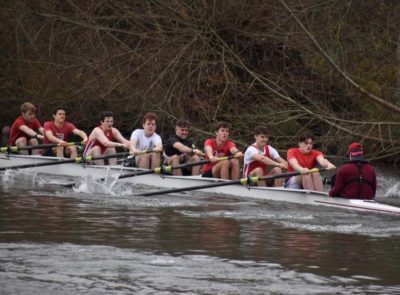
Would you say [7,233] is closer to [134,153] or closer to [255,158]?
[255,158]

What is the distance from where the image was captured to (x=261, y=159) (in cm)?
1606

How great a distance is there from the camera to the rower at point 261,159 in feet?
52.7

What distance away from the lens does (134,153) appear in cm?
1809

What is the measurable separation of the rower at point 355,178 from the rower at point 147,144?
4590 mm

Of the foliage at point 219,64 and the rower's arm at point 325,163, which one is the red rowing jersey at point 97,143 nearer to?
the foliage at point 219,64

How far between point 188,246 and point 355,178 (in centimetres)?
386

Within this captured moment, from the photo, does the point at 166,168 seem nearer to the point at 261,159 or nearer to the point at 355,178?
the point at 261,159

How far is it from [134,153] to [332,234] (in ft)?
20.8

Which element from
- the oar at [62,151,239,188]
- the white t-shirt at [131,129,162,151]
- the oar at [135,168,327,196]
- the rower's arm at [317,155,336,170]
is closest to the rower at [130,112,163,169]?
the white t-shirt at [131,129,162,151]

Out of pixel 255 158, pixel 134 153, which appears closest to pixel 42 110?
pixel 134 153

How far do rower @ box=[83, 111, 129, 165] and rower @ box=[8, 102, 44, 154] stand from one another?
165cm

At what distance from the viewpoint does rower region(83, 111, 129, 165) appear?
18.8 m

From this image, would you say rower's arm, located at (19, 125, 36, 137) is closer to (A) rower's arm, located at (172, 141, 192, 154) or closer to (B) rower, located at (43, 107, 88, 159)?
(B) rower, located at (43, 107, 88, 159)

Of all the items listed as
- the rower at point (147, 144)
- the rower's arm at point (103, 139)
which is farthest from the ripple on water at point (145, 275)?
the rower's arm at point (103, 139)
